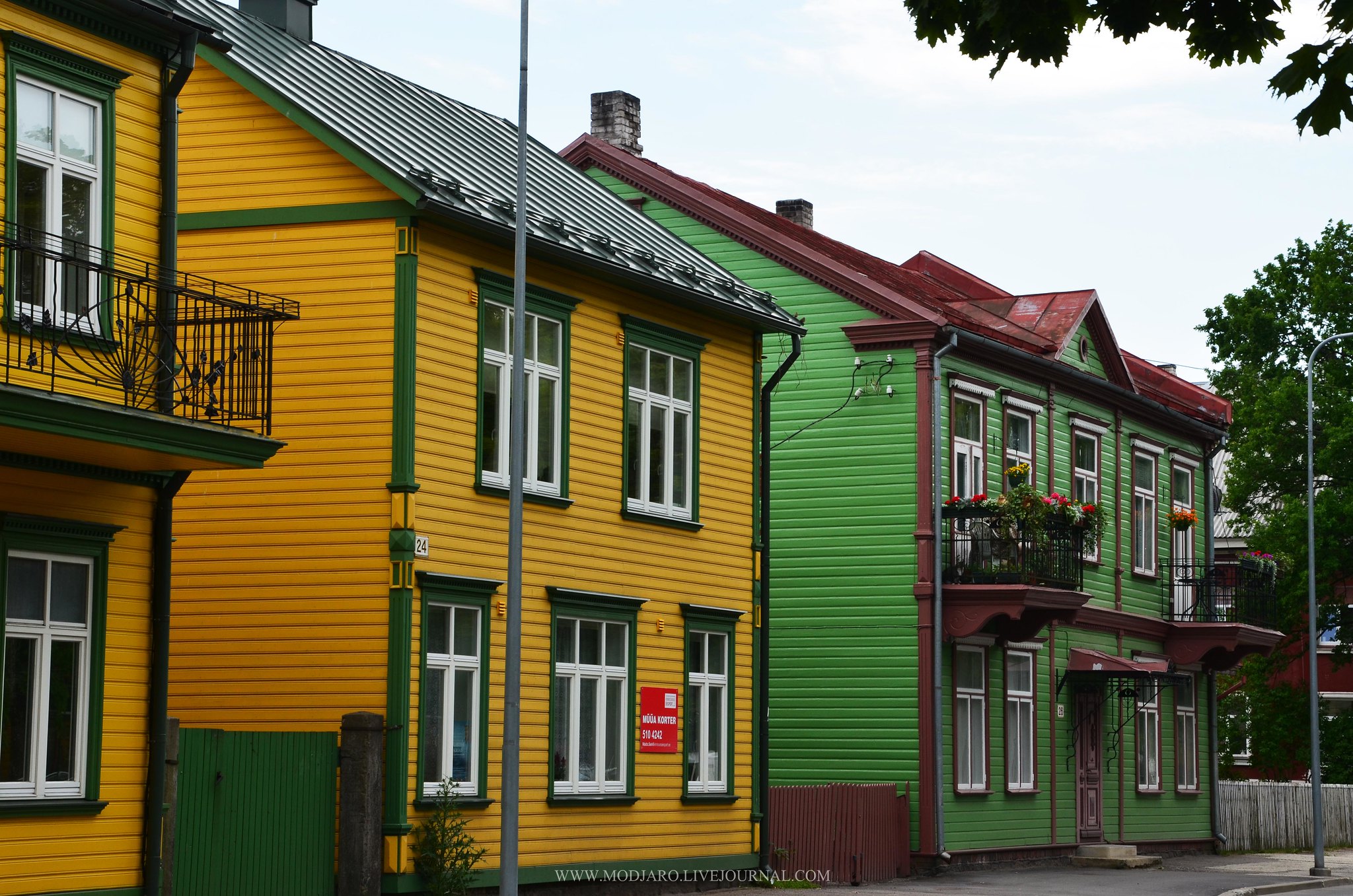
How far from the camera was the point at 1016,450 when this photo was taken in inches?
1228

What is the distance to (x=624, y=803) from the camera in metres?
21.5

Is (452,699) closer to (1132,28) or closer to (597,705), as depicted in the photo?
(597,705)

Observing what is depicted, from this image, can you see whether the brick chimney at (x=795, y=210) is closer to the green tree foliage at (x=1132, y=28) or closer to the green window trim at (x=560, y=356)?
the green window trim at (x=560, y=356)

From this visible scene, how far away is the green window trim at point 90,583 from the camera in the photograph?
14.6 m

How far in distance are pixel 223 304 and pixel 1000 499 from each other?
15.2m

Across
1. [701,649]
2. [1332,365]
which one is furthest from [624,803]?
[1332,365]

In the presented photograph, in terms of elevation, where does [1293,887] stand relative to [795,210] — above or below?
below

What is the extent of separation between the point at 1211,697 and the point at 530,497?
72.7 feet

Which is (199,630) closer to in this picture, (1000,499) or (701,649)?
(701,649)

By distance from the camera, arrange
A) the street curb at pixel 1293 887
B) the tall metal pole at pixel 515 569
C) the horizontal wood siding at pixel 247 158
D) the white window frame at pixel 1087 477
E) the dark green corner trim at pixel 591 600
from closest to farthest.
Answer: the tall metal pole at pixel 515 569 → the horizontal wood siding at pixel 247 158 → the dark green corner trim at pixel 591 600 → the street curb at pixel 1293 887 → the white window frame at pixel 1087 477

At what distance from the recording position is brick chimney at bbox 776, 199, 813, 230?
3684cm

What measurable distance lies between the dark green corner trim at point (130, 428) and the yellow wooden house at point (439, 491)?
3.20m

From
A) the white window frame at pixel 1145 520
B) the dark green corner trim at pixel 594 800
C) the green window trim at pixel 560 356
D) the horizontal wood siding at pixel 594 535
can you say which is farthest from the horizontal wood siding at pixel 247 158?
the white window frame at pixel 1145 520

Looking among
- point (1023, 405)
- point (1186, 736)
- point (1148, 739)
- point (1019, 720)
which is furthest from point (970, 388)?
point (1186, 736)
